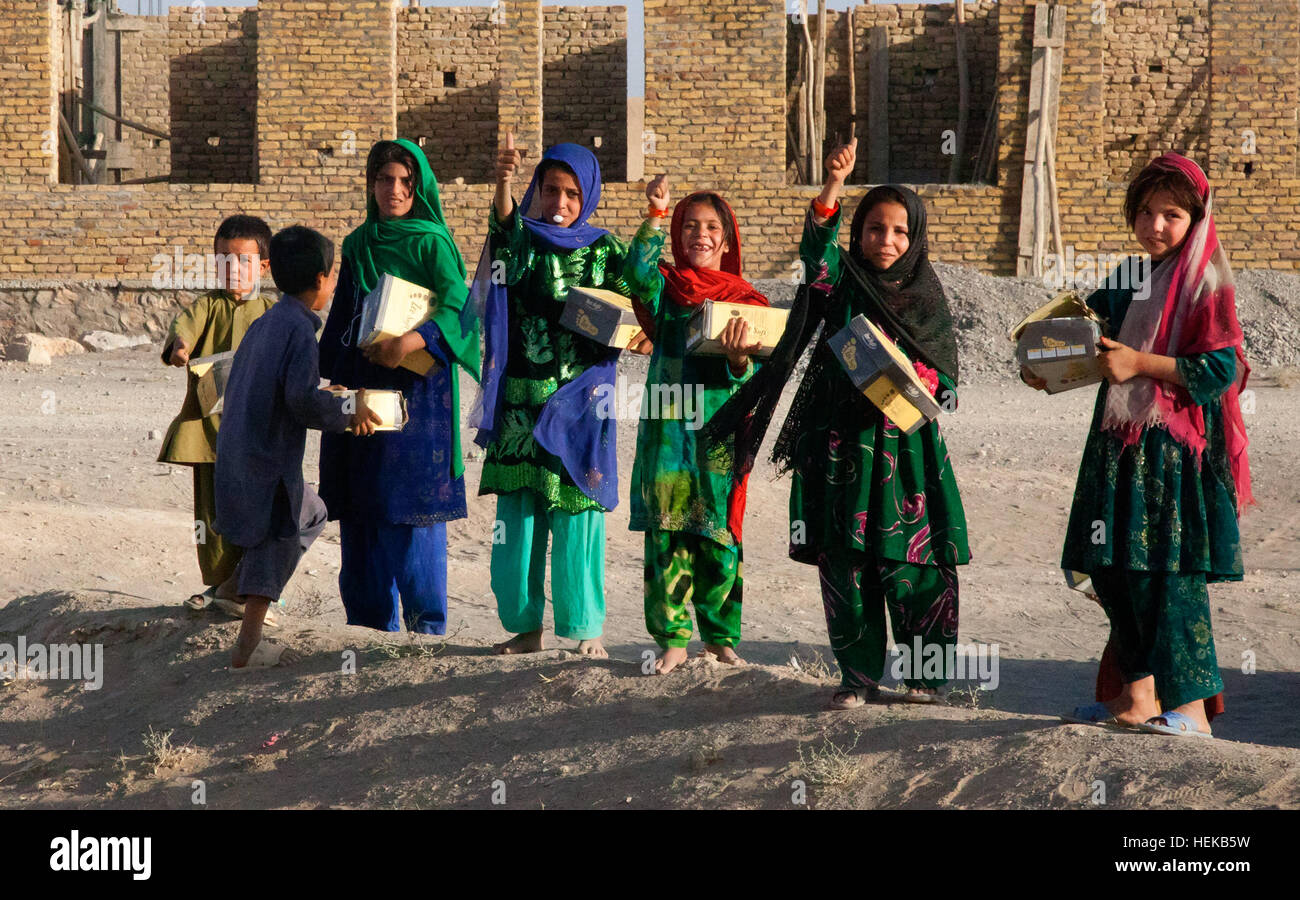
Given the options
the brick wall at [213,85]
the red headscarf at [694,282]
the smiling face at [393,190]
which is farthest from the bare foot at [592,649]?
the brick wall at [213,85]

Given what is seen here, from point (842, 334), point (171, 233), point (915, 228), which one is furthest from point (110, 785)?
point (171, 233)

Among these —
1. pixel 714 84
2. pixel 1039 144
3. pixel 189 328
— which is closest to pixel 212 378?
pixel 189 328

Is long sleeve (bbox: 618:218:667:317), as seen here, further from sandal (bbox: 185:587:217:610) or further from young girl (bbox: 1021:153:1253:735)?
sandal (bbox: 185:587:217:610)

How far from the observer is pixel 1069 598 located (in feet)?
25.4

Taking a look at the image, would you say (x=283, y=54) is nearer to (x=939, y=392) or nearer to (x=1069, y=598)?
(x=1069, y=598)

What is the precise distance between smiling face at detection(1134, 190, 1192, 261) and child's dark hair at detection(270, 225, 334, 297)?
2.42 m

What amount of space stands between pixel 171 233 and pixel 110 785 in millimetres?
11927

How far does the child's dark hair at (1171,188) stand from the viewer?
3785 mm

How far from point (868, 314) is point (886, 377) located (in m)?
0.26

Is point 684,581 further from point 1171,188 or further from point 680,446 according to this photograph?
point 1171,188

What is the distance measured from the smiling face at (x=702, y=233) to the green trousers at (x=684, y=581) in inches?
33.9

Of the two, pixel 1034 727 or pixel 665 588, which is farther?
pixel 665 588

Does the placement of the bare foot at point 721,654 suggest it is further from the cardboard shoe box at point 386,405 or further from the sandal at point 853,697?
the cardboard shoe box at point 386,405

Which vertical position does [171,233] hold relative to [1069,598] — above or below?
above
